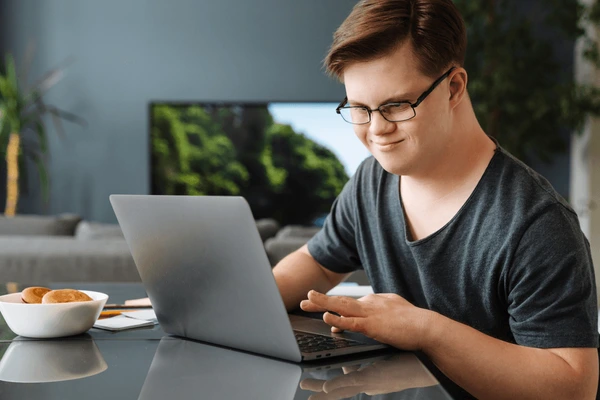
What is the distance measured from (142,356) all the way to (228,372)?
139 mm

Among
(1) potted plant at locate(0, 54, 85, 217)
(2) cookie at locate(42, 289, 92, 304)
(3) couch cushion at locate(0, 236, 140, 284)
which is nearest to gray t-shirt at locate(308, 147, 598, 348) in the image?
(2) cookie at locate(42, 289, 92, 304)

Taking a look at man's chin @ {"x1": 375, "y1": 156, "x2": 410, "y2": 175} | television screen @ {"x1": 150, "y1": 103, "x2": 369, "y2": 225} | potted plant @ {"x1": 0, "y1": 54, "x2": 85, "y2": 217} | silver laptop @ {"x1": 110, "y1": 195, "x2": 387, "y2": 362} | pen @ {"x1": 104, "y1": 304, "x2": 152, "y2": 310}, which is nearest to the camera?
silver laptop @ {"x1": 110, "y1": 195, "x2": 387, "y2": 362}

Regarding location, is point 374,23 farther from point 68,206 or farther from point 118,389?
point 68,206

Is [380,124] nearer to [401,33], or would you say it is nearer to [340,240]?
[401,33]

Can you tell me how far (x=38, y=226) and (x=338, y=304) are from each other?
2516mm

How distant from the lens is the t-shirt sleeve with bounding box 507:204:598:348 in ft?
3.22

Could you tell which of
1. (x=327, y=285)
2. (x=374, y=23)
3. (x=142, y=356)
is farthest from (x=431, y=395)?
(x=327, y=285)

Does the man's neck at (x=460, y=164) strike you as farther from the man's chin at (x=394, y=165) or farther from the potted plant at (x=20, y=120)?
the potted plant at (x=20, y=120)

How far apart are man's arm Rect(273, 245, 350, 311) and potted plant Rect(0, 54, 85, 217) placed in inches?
163

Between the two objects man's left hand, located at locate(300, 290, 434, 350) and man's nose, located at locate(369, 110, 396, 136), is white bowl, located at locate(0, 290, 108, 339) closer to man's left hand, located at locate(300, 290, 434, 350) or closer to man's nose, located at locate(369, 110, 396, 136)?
man's left hand, located at locate(300, 290, 434, 350)

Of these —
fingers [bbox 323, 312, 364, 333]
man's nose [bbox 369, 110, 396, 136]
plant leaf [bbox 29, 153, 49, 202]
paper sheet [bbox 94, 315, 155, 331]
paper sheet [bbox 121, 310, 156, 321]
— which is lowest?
plant leaf [bbox 29, 153, 49, 202]

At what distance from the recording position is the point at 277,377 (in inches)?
32.3

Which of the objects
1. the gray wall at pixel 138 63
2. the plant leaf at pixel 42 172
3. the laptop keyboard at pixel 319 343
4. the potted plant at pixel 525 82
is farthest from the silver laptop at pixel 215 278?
the gray wall at pixel 138 63

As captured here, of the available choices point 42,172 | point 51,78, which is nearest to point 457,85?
point 42,172
